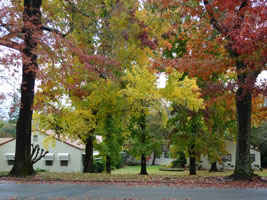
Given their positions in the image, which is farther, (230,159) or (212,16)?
(230,159)

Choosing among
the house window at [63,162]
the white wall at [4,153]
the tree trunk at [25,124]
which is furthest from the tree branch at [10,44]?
the white wall at [4,153]

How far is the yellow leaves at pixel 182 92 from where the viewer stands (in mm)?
16784

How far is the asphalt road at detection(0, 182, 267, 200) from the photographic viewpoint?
25.8ft

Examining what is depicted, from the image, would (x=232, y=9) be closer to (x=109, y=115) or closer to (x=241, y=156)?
(x=241, y=156)

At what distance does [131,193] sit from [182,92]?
31.0ft

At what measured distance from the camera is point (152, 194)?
8.38m

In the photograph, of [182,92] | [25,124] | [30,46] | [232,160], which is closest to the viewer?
[30,46]

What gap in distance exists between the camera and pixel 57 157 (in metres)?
35.6

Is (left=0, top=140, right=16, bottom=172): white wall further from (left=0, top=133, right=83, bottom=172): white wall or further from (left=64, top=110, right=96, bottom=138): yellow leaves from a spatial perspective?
(left=64, top=110, right=96, bottom=138): yellow leaves

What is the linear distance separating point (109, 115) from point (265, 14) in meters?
11.5

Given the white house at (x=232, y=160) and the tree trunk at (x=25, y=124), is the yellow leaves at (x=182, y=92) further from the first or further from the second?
the white house at (x=232, y=160)

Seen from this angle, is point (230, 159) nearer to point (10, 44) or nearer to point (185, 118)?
point (185, 118)

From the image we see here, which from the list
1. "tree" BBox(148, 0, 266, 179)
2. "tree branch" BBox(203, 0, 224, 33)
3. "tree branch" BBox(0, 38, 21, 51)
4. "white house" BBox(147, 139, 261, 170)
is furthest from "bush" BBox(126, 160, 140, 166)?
"tree branch" BBox(0, 38, 21, 51)

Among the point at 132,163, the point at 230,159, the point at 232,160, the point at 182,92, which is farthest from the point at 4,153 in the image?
the point at 232,160
